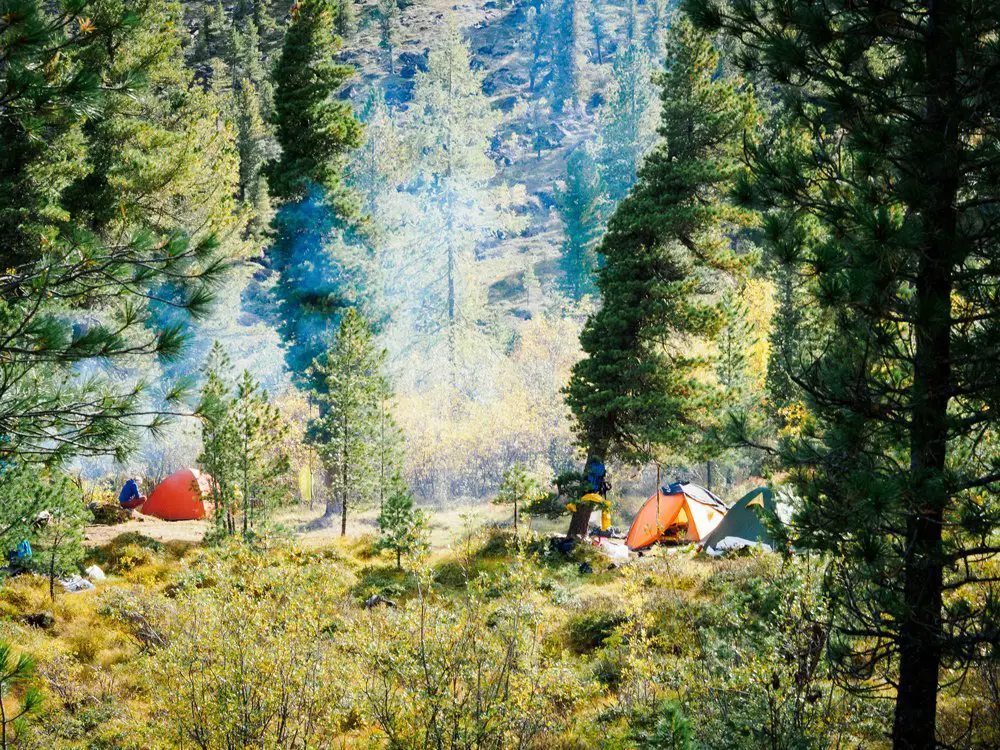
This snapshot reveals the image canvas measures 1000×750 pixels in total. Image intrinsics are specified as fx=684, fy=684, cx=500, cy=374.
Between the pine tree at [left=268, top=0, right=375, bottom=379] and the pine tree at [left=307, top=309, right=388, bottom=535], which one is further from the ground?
the pine tree at [left=268, top=0, right=375, bottom=379]

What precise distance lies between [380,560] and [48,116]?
44.9ft

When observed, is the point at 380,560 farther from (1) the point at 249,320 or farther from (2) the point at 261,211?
(1) the point at 249,320

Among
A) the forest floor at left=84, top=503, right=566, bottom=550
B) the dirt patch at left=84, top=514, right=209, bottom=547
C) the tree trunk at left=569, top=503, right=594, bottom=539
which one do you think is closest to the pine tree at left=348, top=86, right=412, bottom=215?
the forest floor at left=84, top=503, right=566, bottom=550

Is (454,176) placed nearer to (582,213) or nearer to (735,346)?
(582,213)

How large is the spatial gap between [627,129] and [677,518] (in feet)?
137

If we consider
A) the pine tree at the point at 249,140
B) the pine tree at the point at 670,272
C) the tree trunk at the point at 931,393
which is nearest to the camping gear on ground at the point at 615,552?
the pine tree at the point at 670,272

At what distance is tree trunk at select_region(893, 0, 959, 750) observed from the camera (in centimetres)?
425

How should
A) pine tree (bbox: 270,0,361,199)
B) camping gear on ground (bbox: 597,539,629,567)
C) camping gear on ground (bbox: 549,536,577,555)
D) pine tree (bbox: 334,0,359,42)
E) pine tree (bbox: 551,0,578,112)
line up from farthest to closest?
pine tree (bbox: 551,0,578,112), pine tree (bbox: 334,0,359,42), pine tree (bbox: 270,0,361,199), camping gear on ground (bbox: 549,536,577,555), camping gear on ground (bbox: 597,539,629,567)

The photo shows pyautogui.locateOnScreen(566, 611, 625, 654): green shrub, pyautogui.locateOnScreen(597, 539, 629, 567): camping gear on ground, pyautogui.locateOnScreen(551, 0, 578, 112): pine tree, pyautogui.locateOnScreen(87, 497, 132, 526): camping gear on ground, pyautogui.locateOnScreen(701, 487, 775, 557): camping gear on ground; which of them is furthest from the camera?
pyautogui.locateOnScreen(551, 0, 578, 112): pine tree

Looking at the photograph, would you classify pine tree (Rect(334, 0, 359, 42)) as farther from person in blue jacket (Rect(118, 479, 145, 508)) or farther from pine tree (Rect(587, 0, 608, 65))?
person in blue jacket (Rect(118, 479, 145, 508))

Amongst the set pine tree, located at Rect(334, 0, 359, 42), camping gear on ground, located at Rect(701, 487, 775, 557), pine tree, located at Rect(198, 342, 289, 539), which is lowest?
camping gear on ground, located at Rect(701, 487, 775, 557)

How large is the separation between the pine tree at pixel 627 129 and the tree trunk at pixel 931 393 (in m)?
49.6

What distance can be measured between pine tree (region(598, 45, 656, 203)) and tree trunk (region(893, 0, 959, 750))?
163ft

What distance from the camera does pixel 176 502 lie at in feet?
77.4
